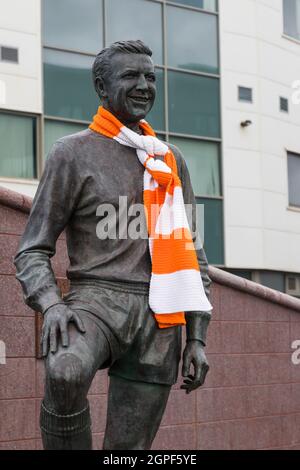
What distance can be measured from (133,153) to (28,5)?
11760 mm

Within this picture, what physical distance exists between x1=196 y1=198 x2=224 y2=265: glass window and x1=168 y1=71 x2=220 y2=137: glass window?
1.39 metres

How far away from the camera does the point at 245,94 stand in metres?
18.7

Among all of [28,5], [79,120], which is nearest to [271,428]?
[79,120]

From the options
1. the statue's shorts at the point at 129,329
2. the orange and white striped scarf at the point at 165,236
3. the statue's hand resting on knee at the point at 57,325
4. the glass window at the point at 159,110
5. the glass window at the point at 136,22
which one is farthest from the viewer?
the glass window at the point at 159,110

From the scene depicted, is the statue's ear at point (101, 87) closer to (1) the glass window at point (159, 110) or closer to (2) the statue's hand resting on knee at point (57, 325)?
(2) the statue's hand resting on knee at point (57, 325)

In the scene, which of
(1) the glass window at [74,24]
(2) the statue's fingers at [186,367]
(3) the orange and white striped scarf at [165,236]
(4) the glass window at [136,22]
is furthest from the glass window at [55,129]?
(2) the statue's fingers at [186,367]

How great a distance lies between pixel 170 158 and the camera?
446cm

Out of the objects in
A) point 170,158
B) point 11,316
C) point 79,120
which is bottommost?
point 11,316

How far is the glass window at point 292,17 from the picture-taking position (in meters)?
20.2

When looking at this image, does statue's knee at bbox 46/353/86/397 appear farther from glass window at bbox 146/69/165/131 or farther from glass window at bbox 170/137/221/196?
glass window at bbox 170/137/221/196

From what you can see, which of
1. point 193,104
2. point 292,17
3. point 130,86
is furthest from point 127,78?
point 292,17

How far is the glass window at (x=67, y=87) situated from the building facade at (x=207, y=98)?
18 millimetres

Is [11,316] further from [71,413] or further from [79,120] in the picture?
[79,120]

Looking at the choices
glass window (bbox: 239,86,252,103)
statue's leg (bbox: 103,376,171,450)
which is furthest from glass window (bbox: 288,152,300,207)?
statue's leg (bbox: 103,376,171,450)
